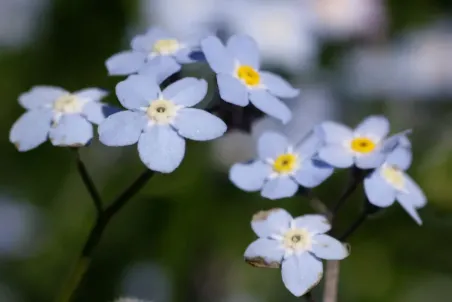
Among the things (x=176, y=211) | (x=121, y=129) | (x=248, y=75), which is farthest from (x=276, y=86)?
(x=176, y=211)

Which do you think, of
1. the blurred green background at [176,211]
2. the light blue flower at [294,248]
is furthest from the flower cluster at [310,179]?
the blurred green background at [176,211]

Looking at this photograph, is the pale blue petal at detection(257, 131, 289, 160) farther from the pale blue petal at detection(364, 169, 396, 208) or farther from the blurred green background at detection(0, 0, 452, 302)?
the blurred green background at detection(0, 0, 452, 302)

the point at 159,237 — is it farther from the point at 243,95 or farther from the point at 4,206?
the point at 243,95

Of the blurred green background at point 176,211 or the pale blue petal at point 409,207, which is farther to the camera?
the blurred green background at point 176,211

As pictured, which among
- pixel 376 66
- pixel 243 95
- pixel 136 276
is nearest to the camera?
pixel 243 95

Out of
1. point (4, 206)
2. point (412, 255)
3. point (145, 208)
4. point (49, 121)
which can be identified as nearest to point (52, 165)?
point (4, 206)

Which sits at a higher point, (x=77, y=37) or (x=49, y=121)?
(x=49, y=121)

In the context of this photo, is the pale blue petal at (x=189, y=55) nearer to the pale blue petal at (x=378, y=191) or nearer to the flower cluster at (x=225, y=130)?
the flower cluster at (x=225, y=130)
